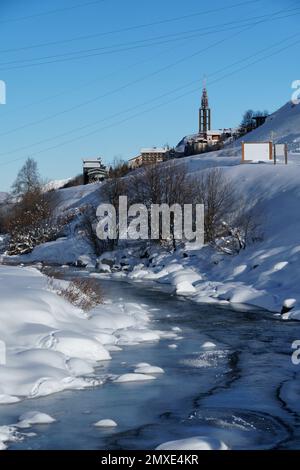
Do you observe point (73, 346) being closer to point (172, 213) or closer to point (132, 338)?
point (132, 338)

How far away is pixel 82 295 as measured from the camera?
22156mm

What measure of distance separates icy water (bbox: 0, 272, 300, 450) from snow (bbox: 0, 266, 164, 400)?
440 mm

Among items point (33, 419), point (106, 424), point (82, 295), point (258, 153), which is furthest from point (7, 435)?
point (258, 153)

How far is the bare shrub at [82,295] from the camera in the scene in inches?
833

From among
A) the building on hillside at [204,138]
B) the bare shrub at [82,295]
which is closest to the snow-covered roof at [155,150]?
the building on hillside at [204,138]

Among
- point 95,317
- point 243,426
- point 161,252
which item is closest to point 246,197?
point 161,252

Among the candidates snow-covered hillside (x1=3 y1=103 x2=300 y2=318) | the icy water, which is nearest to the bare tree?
snow-covered hillside (x1=3 y1=103 x2=300 y2=318)

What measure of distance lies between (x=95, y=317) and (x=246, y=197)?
2613cm

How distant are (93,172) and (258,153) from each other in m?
50.5

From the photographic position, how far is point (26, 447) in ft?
30.0

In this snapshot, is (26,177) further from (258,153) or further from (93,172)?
(258,153)

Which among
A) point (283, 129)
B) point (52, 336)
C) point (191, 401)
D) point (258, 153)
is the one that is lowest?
point (191, 401)

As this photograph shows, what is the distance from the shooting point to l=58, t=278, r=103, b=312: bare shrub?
69.4 ft

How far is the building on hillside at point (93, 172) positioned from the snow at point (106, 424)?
89960mm
